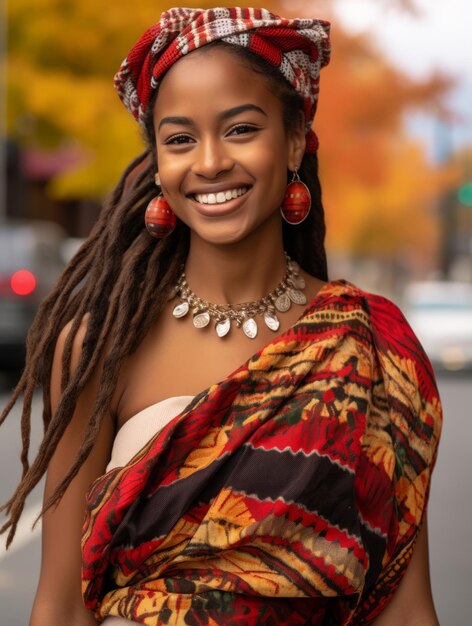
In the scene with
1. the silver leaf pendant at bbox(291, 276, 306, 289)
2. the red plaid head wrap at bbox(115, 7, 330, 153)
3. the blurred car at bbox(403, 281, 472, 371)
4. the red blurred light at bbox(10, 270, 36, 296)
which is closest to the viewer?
the red plaid head wrap at bbox(115, 7, 330, 153)

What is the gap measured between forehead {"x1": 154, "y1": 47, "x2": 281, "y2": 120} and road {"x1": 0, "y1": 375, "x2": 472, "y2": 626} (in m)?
3.76

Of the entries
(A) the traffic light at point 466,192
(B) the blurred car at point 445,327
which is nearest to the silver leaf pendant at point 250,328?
(B) the blurred car at point 445,327

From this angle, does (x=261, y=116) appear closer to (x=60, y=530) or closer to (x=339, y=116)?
(x=60, y=530)

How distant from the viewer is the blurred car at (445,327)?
1848 centimetres

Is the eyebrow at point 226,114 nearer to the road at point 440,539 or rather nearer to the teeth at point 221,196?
the teeth at point 221,196

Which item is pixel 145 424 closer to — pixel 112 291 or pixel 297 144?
pixel 112 291

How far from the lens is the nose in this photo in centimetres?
248

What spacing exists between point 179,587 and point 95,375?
1.46 ft

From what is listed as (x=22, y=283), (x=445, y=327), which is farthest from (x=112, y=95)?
(x=22, y=283)

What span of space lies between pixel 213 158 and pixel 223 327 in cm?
34

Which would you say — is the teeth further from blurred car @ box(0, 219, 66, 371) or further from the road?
blurred car @ box(0, 219, 66, 371)

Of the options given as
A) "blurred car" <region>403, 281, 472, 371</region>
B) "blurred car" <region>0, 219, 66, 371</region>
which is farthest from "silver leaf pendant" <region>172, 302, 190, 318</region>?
"blurred car" <region>403, 281, 472, 371</region>

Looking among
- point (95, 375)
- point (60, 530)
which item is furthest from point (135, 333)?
point (60, 530)

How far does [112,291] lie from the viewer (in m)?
2.67
